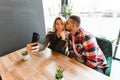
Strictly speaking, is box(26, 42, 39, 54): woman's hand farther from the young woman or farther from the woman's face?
the woman's face

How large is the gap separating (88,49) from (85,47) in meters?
0.04

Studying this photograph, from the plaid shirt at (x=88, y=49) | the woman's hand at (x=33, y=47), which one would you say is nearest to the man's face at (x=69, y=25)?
the plaid shirt at (x=88, y=49)

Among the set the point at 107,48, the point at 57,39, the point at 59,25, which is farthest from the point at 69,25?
the point at 107,48

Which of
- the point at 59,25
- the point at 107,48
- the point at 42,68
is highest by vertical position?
the point at 59,25

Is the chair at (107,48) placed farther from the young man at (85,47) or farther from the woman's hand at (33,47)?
the woman's hand at (33,47)

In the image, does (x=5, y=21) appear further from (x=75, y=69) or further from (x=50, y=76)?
(x=75, y=69)

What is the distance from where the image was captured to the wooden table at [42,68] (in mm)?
→ 1000

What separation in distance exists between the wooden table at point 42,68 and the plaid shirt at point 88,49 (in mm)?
165

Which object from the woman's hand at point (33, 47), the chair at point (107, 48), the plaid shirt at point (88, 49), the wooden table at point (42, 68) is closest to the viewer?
the wooden table at point (42, 68)

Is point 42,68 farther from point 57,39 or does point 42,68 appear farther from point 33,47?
point 57,39

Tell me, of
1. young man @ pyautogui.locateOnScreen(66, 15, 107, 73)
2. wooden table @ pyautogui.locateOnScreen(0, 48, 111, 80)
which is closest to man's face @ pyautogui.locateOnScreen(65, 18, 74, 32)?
young man @ pyautogui.locateOnScreen(66, 15, 107, 73)

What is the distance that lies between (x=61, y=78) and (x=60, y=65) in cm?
27

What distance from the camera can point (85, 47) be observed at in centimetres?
124

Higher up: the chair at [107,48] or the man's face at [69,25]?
the man's face at [69,25]
